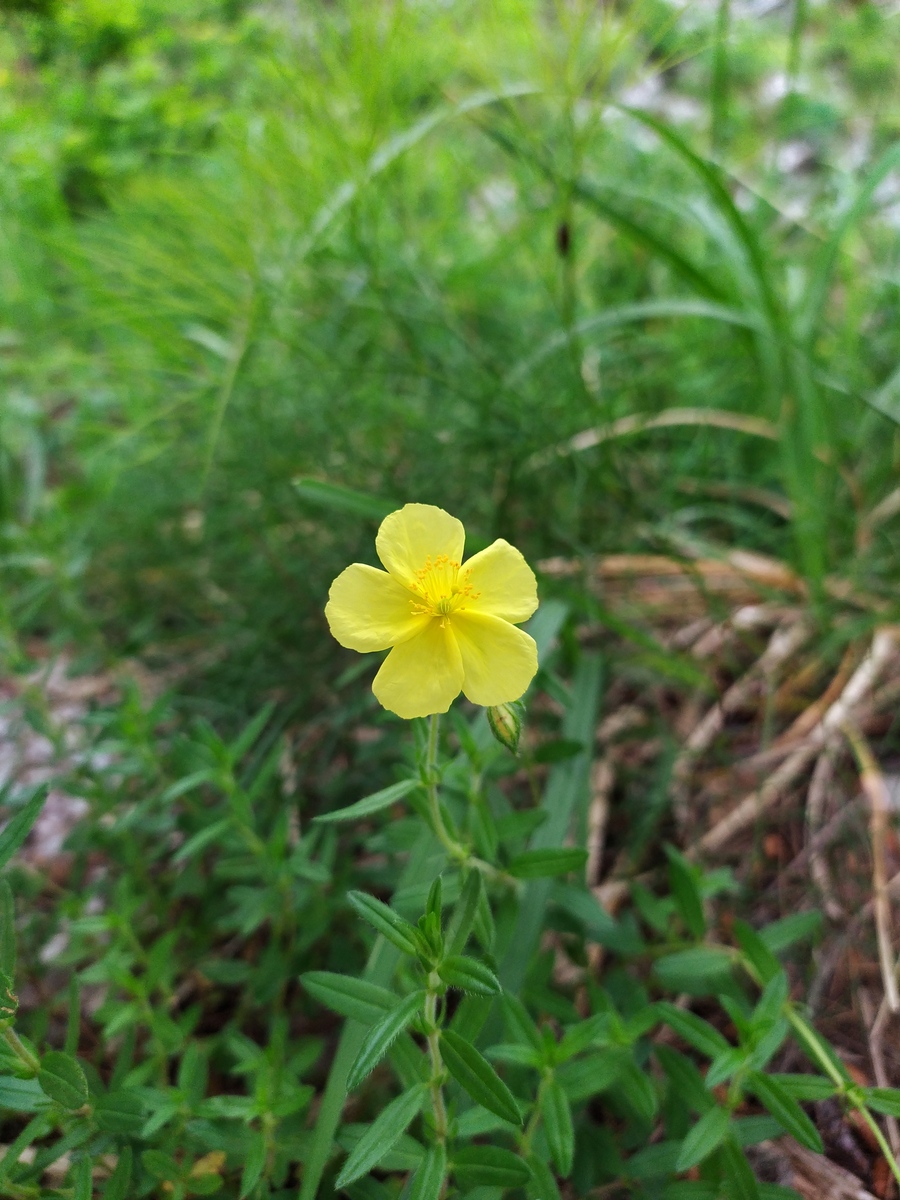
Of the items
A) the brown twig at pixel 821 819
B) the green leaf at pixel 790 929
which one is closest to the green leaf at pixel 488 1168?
the green leaf at pixel 790 929

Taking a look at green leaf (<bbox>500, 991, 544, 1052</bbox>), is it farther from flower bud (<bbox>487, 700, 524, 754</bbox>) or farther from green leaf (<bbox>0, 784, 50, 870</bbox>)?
green leaf (<bbox>0, 784, 50, 870</bbox>)

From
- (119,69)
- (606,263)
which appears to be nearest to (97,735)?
(606,263)

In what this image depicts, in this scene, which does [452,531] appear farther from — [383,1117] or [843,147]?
[843,147]

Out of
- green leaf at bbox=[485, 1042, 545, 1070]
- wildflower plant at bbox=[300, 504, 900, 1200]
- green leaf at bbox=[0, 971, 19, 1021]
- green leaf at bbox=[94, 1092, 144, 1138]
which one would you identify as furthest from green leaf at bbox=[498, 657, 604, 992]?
green leaf at bbox=[0, 971, 19, 1021]

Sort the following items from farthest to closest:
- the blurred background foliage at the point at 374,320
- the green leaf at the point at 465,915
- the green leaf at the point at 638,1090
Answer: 1. the blurred background foliage at the point at 374,320
2. the green leaf at the point at 638,1090
3. the green leaf at the point at 465,915

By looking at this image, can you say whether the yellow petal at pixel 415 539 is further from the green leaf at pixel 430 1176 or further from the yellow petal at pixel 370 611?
the green leaf at pixel 430 1176

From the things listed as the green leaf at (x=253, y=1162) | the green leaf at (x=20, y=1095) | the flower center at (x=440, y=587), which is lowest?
the green leaf at (x=253, y=1162)

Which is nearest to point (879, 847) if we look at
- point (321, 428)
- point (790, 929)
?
point (790, 929)
